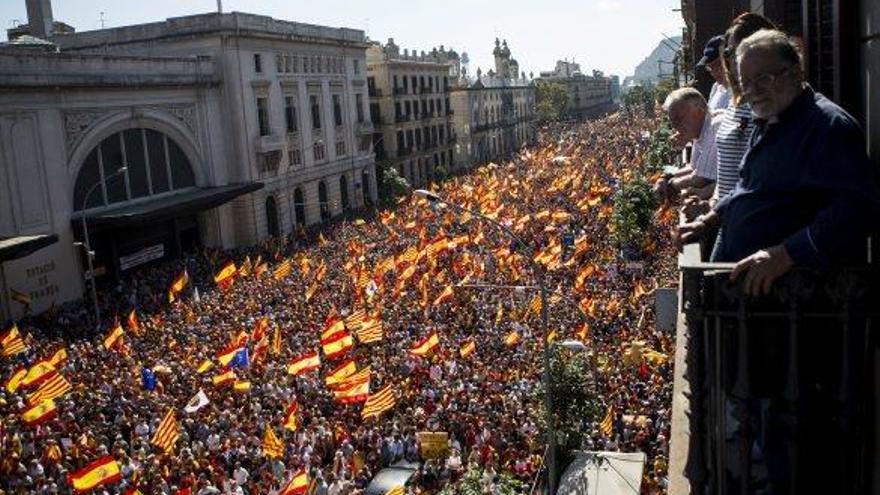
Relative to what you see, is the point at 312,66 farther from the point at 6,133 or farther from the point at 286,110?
the point at 6,133

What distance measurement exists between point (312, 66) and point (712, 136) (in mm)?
54278

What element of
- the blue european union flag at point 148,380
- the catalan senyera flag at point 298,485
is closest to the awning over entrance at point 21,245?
the blue european union flag at point 148,380

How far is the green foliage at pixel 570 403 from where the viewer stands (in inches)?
649

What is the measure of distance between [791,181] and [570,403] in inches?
543

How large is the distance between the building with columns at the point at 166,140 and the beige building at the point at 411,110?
974 centimetres

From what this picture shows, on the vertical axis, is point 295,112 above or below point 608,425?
above

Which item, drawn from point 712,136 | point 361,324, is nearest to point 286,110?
point 361,324

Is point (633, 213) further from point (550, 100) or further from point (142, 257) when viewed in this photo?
point (550, 100)

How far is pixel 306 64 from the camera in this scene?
5675 centimetres

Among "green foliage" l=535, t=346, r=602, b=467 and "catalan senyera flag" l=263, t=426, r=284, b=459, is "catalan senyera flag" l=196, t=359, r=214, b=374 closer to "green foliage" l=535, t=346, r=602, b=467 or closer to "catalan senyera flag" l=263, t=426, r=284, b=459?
"catalan senyera flag" l=263, t=426, r=284, b=459

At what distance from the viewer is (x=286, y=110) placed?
177ft

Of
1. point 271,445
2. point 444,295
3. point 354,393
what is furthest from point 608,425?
point 444,295

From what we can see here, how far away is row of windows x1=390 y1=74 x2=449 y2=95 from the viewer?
77156 mm

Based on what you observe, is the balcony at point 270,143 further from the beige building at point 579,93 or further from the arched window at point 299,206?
the beige building at point 579,93
